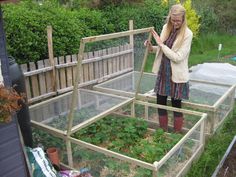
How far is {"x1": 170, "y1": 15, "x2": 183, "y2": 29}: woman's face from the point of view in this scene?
359 centimetres

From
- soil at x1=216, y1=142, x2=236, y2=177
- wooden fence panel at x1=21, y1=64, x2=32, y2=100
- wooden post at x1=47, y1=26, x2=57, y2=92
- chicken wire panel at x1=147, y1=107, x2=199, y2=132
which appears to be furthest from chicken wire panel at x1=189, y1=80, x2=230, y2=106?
wooden fence panel at x1=21, y1=64, x2=32, y2=100

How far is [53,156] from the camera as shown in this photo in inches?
129

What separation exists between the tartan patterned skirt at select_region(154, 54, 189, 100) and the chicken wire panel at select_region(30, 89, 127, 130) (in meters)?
0.62

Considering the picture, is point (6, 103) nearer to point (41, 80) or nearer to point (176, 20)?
point (176, 20)

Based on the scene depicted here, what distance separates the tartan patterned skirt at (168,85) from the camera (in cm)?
387

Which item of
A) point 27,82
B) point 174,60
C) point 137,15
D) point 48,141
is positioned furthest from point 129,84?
point 137,15

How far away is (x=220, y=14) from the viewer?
12.9 metres

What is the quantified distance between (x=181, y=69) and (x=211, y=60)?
17.8 ft

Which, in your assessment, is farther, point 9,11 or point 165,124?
point 9,11

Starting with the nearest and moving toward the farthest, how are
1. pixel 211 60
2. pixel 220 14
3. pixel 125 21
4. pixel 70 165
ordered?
pixel 70 165, pixel 125 21, pixel 211 60, pixel 220 14

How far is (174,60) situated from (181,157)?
1134 mm

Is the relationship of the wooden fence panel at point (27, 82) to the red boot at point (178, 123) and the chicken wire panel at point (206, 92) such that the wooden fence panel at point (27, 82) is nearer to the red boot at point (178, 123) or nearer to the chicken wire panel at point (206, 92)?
the red boot at point (178, 123)

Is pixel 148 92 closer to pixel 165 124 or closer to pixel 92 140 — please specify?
pixel 165 124

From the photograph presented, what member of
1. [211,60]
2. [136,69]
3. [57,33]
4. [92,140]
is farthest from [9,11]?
[211,60]
